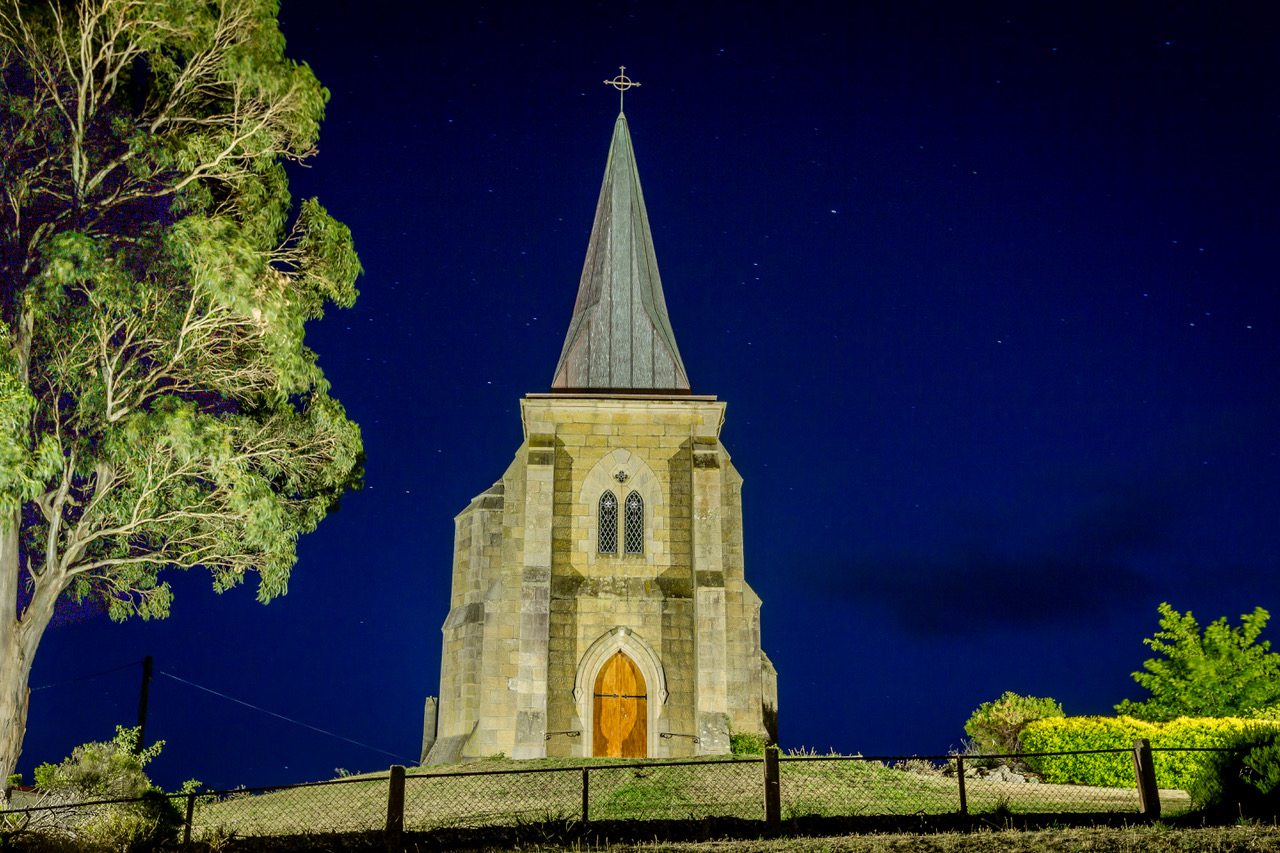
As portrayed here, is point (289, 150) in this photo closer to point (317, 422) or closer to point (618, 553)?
point (317, 422)

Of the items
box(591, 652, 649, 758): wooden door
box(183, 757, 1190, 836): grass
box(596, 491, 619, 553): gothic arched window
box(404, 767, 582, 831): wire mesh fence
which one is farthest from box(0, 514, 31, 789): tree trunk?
box(596, 491, 619, 553): gothic arched window

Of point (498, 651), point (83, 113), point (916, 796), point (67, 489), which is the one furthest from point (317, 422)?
point (916, 796)

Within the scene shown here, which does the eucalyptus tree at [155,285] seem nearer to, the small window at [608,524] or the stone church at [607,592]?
the stone church at [607,592]

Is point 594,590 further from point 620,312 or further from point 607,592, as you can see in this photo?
point 620,312

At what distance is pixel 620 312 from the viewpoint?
90.4 ft

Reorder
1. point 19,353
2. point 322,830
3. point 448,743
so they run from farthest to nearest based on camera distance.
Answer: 1. point 448,743
2. point 19,353
3. point 322,830

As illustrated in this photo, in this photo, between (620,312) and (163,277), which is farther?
(620,312)

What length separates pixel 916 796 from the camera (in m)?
14.7

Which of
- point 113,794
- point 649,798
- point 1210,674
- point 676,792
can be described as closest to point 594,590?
point 676,792

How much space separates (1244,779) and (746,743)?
11004 mm

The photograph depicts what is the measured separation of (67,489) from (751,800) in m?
10.4

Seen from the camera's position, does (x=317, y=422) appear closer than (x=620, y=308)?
Yes

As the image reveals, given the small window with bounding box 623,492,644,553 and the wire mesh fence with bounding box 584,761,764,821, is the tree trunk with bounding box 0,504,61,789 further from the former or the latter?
the small window with bounding box 623,492,644,553

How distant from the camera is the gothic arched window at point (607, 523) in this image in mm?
23828
